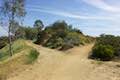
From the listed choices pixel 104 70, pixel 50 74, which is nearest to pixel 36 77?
pixel 50 74

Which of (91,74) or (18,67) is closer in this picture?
(91,74)

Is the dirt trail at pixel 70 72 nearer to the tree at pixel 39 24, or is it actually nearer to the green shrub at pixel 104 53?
the green shrub at pixel 104 53

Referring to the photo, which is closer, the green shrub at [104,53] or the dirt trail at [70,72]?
the dirt trail at [70,72]

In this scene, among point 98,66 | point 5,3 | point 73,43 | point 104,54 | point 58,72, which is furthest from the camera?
point 73,43

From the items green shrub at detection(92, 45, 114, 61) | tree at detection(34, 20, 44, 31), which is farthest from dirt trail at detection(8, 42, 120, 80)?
tree at detection(34, 20, 44, 31)

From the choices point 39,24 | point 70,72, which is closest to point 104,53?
point 70,72

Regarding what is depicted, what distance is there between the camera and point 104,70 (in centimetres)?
1628

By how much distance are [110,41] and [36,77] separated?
14.1m

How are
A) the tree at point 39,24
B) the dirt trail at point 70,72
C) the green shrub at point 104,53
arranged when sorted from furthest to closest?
the tree at point 39,24
the green shrub at point 104,53
the dirt trail at point 70,72

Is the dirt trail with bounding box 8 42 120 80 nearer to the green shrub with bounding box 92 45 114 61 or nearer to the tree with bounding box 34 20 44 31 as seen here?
the green shrub with bounding box 92 45 114 61

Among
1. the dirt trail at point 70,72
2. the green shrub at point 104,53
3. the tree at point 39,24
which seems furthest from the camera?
the tree at point 39,24

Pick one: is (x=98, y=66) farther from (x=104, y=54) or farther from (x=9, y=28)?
(x=9, y=28)

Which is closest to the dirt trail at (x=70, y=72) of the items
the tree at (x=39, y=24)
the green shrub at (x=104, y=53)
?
the green shrub at (x=104, y=53)

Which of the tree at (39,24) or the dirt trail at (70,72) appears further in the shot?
the tree at (39,24)
